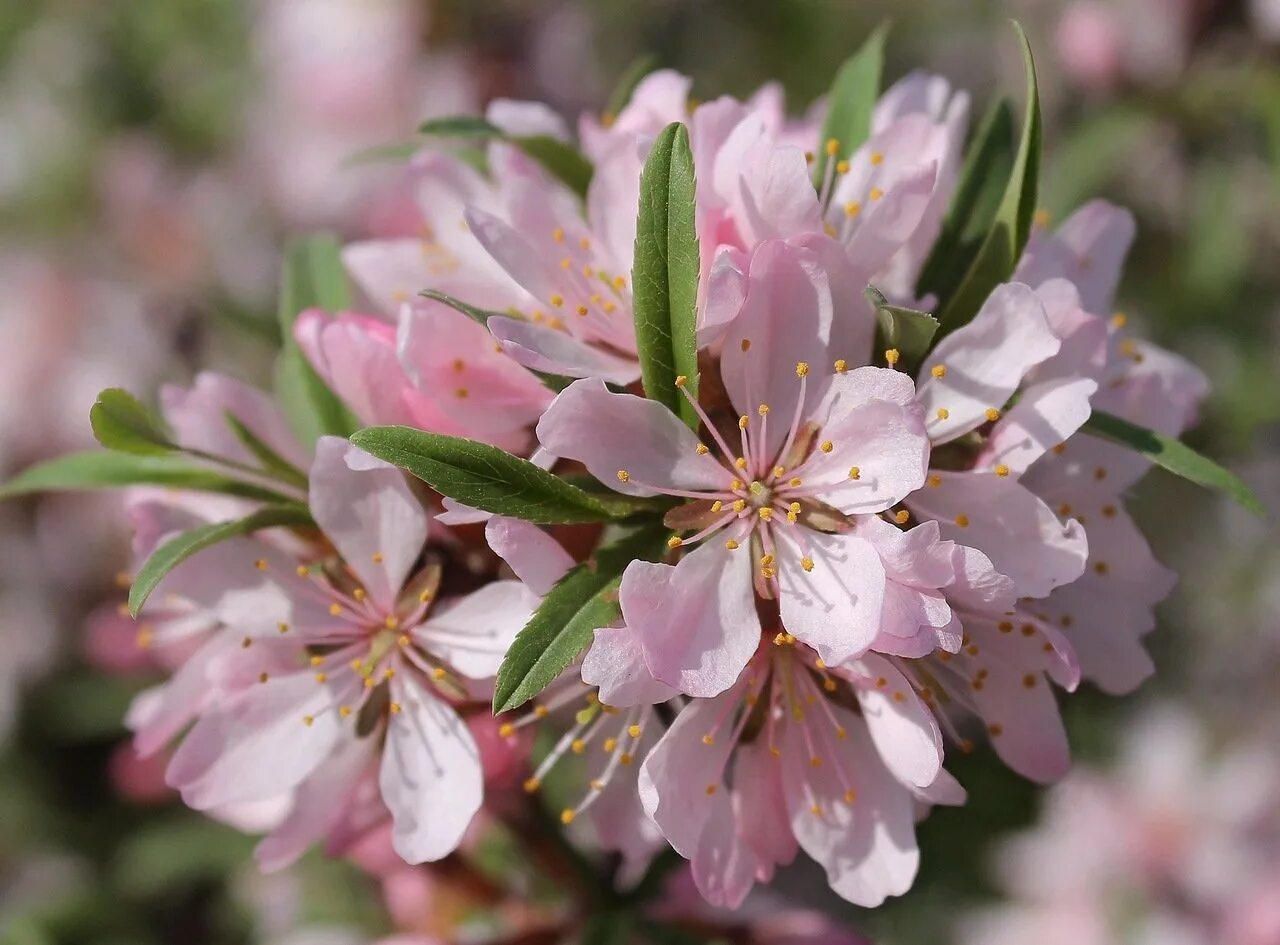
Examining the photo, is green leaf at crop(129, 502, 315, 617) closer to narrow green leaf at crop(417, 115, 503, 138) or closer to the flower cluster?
the flower cluster

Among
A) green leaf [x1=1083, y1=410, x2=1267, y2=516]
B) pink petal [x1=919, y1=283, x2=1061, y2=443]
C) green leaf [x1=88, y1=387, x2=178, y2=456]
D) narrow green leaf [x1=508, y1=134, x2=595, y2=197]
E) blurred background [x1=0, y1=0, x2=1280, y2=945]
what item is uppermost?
narrow green leaf [x1=508, y1=134, x2=595, y2=197]

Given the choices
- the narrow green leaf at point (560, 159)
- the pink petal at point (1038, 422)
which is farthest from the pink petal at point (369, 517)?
the pink petal at point (1038, 422)

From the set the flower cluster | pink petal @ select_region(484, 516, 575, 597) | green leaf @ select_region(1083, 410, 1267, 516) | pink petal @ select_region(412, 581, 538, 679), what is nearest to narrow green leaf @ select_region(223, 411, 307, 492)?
the flower cluster

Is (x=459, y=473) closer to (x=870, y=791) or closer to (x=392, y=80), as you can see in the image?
(x=870, y=791)

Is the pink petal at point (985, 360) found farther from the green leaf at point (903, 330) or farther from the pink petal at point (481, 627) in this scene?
the pink petal at point (481, 627)

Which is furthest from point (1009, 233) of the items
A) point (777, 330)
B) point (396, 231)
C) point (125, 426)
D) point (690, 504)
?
point (396, 231)

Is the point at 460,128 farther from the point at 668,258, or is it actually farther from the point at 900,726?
the point at 900,726

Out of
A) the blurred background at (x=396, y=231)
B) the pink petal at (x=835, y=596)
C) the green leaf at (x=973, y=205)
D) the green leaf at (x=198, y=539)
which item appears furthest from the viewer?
the blurred background at (x=396, y=231)
